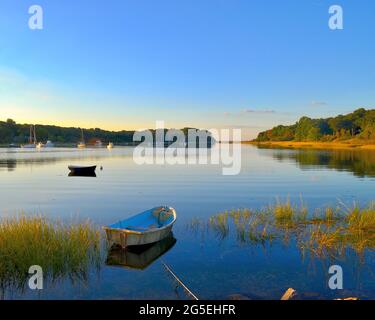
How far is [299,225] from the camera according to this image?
21.1 metres

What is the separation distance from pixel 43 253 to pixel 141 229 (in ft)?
18.3

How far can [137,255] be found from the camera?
1620 centimetres

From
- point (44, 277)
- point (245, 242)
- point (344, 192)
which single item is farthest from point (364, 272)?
point (344, 192)

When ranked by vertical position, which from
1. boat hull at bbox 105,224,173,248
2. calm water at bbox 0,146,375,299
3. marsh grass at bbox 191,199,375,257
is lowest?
calm water at bbox 0,146,375,299

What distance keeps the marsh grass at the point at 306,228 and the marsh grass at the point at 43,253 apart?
8.22 m

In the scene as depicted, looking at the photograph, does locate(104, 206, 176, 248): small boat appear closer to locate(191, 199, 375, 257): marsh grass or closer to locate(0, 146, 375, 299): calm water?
locate(0, 146, 375, 299): calm water

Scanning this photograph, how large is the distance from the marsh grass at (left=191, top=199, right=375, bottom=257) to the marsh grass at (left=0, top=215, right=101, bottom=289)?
8.22 meters

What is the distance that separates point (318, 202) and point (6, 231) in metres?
25.8

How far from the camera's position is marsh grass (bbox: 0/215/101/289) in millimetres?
13061

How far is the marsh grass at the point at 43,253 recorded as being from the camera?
13061mm

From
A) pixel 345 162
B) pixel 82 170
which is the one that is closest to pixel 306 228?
pixel 82 170
